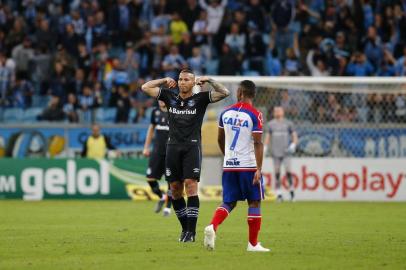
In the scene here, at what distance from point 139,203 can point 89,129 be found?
371 cm

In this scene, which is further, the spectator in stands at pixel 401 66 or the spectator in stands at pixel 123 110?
the spectator in stands at pixel 401 66

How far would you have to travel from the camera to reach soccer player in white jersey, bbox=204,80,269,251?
11.9 metres

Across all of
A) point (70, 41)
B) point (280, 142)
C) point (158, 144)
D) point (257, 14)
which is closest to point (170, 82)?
point (158, 144)

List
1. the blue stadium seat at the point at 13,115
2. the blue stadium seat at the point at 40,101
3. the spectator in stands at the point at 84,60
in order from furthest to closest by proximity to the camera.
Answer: the spectator in stands at the point at 84,60
the blue stadium seat at the point at 40,101
the blue stadium seat at the point at 13,115

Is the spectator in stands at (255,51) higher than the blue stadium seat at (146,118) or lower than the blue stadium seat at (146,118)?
higher

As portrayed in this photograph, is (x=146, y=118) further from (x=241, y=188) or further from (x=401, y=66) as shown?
(x=241, y=188)

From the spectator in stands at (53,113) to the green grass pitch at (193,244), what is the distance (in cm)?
614

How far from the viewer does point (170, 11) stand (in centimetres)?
3166

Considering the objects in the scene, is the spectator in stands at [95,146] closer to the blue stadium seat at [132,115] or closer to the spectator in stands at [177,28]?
the blue stadium seat at [132,115]

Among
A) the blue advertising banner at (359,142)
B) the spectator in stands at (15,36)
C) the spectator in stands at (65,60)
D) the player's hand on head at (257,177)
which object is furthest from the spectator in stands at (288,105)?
the player's hand on head at (257,177)

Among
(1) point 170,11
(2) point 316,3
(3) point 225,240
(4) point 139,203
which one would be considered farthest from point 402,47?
(3) point 225,240

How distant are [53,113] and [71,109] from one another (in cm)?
52

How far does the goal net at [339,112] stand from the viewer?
25.0 meters

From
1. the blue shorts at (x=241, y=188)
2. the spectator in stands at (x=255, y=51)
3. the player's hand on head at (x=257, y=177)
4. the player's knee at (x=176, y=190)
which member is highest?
the spectator in stands at (x=255, y=51)
